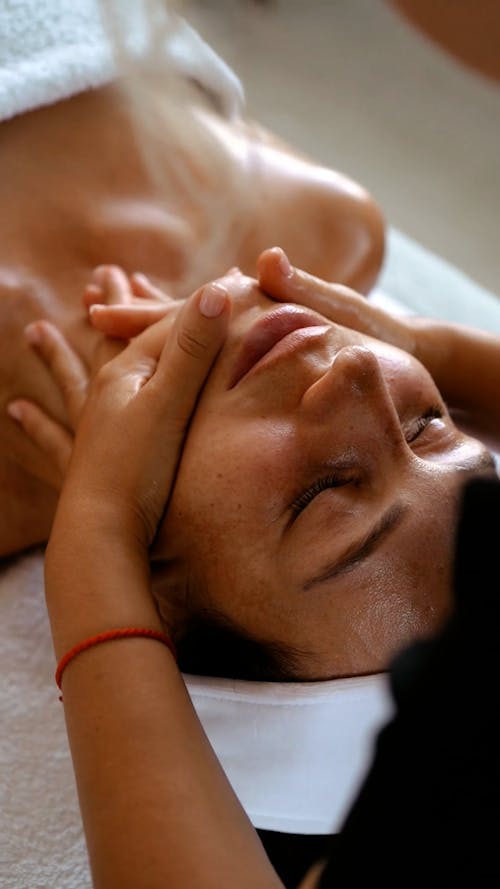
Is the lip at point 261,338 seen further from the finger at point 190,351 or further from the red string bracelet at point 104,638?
the red string bracelet at point 104,638

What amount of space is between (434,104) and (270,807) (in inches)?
80.0

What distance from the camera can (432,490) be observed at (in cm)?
87

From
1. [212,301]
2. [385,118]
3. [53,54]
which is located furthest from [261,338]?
[385,118]

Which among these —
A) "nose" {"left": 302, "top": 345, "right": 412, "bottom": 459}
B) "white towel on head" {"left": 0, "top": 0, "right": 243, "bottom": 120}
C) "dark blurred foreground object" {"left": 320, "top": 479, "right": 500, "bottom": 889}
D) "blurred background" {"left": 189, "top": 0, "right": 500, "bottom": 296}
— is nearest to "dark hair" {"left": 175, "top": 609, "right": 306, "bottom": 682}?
"nose" {"left": 302, "top": 345, "right": 412, "bottom": 459}

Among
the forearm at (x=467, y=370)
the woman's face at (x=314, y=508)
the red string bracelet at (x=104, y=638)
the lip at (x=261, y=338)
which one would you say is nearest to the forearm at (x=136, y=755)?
the red string bracelet at (x=104, y=638)

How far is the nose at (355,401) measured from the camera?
2.75ft

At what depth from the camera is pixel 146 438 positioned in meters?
0.88

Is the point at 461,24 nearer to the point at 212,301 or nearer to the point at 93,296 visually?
the point at 212,301

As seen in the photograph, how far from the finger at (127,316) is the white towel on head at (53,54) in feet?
1.03

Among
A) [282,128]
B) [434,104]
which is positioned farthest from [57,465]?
[434,104]

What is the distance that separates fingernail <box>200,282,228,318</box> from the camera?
2.88 feet

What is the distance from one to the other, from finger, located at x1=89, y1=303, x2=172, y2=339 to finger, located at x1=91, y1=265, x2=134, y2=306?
0.19 feet

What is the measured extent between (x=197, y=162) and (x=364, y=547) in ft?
2.09

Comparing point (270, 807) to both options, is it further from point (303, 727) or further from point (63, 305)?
point (63, 305)
